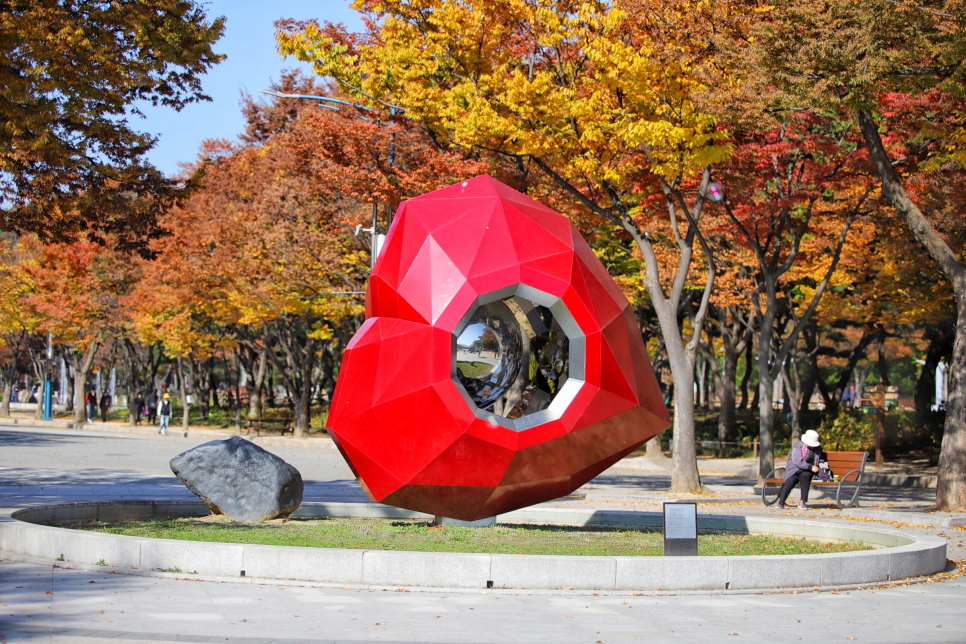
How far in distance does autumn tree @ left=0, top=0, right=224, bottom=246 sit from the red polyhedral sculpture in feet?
22.8

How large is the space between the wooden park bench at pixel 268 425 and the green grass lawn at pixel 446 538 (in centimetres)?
2749

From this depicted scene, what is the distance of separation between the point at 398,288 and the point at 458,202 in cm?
125

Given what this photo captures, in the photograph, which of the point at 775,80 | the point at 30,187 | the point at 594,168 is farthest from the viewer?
the point at 594,168

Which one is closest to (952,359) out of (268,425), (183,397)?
(183,397)

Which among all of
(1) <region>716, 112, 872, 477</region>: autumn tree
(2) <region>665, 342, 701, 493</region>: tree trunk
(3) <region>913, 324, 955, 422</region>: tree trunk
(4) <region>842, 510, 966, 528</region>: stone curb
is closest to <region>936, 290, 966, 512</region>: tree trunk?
(4) <region>842, 510, 966, 528</region>: stone curb

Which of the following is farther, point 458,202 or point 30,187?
point 30,187

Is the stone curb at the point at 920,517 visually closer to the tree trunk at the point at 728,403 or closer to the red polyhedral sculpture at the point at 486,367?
the red polyhedral sculpture at the point at 486,367

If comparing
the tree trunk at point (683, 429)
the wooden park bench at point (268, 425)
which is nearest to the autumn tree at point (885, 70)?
the tree trunk at point (683, 429)

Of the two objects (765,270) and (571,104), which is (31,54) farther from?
(765,270)

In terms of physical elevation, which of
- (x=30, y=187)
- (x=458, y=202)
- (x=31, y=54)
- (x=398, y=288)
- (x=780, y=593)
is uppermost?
(x=31, y=54)

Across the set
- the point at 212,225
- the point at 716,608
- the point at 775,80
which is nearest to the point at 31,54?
the point at 775,80

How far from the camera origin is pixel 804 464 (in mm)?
17234

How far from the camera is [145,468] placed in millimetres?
23797

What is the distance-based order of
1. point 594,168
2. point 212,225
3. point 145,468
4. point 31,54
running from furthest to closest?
1. point 212,225
2. point 145,468
3. point 594,168
4. point 31,54
